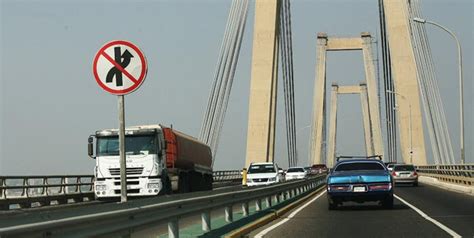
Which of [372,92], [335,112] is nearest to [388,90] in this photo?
[372,92]

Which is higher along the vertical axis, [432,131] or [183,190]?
[432,131]

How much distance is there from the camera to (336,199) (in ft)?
72.5

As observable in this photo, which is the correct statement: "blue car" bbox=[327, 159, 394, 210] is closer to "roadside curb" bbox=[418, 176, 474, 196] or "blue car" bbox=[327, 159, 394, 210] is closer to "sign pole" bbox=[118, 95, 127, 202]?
"roadside curb" bbox=[418, 176, 474, 196]

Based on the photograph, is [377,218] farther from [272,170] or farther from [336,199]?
[272,170]

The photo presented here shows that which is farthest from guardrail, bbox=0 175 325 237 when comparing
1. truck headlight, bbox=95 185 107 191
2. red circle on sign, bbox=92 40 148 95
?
truck headlight, bbox=95 185 107 191

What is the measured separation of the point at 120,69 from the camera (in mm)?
8828

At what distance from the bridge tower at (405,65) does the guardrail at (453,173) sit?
281cm

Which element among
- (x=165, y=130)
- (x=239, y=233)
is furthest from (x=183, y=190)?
(x=239, y=233)

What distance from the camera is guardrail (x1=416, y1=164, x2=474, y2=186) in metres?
38.0

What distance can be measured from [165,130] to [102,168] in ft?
9.18

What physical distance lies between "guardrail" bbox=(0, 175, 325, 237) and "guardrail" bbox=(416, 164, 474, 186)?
931 inches

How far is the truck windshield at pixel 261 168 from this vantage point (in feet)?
136

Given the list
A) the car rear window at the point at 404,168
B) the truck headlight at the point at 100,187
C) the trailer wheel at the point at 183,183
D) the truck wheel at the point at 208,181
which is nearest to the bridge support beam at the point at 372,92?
the car rear window at the point at 404,168

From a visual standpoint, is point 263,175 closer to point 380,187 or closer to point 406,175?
point 406,175
